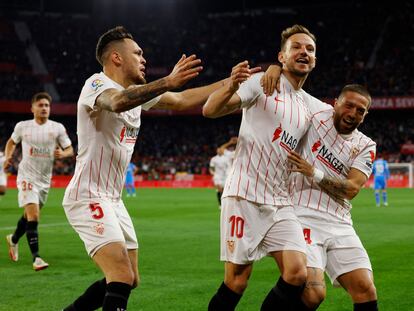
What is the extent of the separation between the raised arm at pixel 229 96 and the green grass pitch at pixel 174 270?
2608mm

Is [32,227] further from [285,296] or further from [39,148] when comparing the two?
[285,296]

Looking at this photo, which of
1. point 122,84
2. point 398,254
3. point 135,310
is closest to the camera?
point 122,84

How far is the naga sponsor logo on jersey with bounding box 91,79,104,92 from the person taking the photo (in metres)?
4.76

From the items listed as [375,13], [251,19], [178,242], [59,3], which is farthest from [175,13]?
[178,242]

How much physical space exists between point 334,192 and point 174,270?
4424mm

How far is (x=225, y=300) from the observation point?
5133mm

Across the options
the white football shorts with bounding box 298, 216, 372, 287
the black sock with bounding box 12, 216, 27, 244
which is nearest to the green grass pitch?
the black sock with bounding box 12, 216, 27, 244

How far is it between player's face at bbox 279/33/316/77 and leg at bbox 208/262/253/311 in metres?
1.59

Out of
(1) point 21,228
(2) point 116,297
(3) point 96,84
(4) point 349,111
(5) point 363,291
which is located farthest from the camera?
(1) point 21,228

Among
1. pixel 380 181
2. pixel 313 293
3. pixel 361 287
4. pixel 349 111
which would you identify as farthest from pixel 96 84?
pixel 380 181

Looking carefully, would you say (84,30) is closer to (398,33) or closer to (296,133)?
(398,33)

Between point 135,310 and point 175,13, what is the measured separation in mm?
51864

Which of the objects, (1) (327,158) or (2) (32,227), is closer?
(1) (327,158)

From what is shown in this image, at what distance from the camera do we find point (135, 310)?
269 inches
